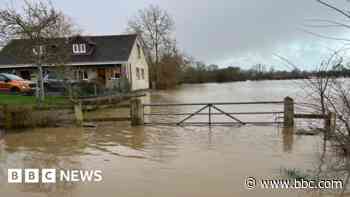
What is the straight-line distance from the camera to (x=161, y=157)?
7.27m

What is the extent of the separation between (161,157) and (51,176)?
2494 millimetres

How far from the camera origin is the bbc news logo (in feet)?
19.3

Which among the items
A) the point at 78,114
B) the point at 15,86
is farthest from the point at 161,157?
the point at 15,86

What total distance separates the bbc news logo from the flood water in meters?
0.18

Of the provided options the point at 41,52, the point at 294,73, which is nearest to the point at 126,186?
the point at 294,73

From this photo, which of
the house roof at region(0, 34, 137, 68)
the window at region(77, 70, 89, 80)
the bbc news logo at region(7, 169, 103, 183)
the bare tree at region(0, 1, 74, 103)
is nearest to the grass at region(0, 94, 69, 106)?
the bare tree at region(0, 1, 74, 103)

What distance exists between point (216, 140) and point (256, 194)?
408 centimetres

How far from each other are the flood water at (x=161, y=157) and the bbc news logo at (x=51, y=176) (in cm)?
18

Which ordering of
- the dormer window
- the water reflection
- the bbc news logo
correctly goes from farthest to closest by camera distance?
the dormer window → the water reflection → the bbc news logo

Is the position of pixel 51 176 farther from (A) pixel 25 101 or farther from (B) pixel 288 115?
(A) pixel 25 101

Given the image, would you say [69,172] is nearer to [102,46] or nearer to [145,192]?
[145,192]

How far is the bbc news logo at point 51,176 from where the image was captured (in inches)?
232

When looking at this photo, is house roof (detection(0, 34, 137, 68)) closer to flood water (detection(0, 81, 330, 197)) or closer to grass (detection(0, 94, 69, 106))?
grass (detection(0, 94, 69, 106))

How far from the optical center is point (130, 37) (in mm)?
31844
